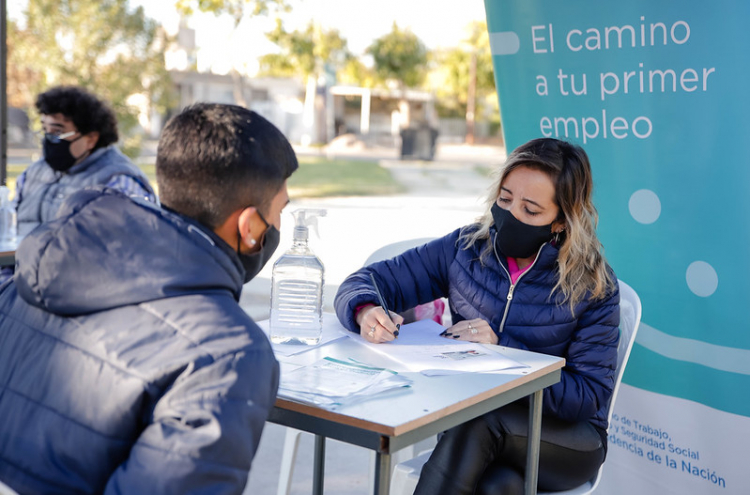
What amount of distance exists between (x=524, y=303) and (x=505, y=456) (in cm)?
45

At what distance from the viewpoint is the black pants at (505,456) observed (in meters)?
2.12

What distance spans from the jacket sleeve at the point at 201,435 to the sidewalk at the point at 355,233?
4.02 ft

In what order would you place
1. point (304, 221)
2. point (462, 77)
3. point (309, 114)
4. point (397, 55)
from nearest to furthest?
point (304, 221), point (397, 55), point (309, 114), point (462, 77)

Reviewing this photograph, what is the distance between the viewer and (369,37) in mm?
29031

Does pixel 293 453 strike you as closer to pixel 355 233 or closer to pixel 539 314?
pixel 539 314

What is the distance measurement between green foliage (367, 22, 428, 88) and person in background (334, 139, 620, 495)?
26.5m

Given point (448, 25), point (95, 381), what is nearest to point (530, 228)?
point (95, 381)

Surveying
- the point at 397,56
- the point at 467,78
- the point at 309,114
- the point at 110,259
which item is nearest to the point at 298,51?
the point at 397,56

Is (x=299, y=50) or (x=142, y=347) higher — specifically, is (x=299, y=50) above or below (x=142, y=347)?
above

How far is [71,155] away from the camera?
410 cm

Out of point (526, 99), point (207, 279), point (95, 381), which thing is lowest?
point (95, 381)

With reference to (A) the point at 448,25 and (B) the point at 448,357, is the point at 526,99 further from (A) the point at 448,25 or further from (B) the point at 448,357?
(A) the point at 448,25

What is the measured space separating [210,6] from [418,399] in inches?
661

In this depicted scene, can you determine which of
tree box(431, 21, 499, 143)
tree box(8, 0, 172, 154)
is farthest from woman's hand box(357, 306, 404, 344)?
tree box(431, 21, 499, 143)
